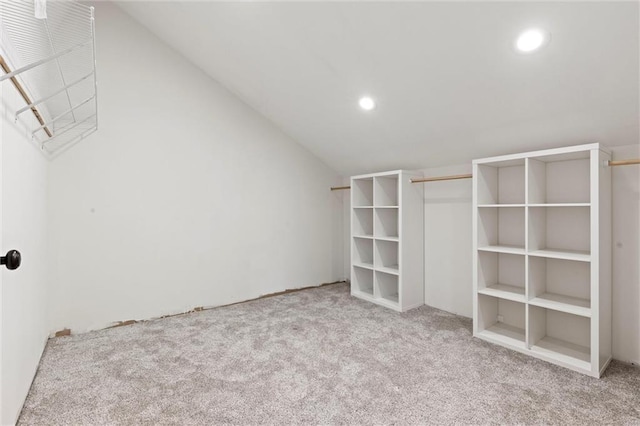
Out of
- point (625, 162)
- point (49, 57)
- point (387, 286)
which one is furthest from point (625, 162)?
point (49, 57)

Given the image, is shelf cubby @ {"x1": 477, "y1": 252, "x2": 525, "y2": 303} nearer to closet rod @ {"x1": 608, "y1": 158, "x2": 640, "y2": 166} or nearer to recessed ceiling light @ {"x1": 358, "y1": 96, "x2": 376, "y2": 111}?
closet rod @ {"x1": 608, "y1": 158, "x2": 640, "y2": 166}

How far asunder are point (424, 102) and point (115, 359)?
3.05 metres

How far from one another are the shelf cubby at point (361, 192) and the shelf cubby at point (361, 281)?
0.81 m

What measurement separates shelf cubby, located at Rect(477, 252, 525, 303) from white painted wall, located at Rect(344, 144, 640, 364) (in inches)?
10.2

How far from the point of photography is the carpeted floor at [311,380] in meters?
1.67

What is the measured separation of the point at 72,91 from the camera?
8.05ft

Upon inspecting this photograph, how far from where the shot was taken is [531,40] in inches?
71.7

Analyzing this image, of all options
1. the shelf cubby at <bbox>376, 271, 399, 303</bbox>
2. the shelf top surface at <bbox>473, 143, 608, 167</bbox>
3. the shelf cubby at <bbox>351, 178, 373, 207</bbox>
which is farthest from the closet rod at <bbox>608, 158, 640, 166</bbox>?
the shelf cubby at <bbox>351, 178, 373, 207</bbox>

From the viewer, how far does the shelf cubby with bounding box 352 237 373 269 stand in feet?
13.1

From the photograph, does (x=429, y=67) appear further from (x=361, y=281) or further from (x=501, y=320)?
(x=361, y=281)

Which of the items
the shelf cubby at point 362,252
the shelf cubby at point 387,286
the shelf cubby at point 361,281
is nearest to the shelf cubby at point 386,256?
the shelf cubby at point 387,286

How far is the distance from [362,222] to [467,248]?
4.40 feet

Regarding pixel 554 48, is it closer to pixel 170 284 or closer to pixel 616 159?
pixel 616 159

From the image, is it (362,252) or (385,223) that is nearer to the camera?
(385,223)
